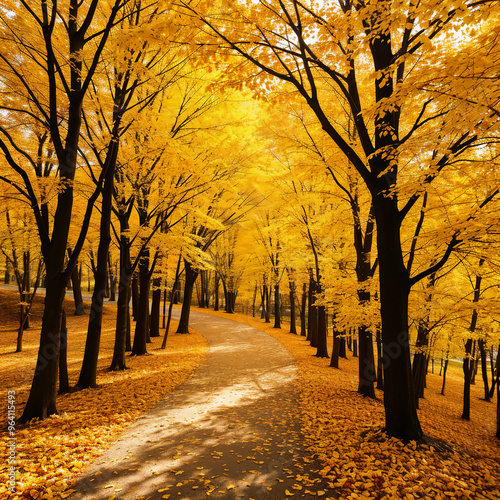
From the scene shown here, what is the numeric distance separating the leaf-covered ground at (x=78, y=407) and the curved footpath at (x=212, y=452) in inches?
11.5

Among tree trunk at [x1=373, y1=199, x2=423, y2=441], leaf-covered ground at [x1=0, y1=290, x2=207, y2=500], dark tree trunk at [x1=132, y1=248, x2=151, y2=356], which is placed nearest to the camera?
leaf-covered ground at [x1=0, y1=290, x2=207, y2=500]

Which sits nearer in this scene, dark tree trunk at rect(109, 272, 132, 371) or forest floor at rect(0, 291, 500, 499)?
forest floor at rect(0, 291, 500, 499)

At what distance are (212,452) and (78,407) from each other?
129 inches

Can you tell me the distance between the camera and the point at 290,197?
39.7ft

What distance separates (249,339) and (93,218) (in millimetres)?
10151

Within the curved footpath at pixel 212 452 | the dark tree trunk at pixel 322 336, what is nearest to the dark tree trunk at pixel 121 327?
the curved footpath at pixel 212 452

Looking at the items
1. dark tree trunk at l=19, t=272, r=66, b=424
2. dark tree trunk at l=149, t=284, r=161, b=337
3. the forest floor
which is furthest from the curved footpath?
dark tree trunk at l=149, t=284, r=161, b=337

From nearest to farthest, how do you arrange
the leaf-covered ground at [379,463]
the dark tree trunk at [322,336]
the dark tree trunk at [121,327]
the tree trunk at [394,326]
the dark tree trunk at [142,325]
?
the leaf-covered ground at [379,463] → the tree trunk at [394,326] → the dark tree trunk at [121,327] → the dark tree trunk at [142,325] → the dark tree trunk at [322,336]

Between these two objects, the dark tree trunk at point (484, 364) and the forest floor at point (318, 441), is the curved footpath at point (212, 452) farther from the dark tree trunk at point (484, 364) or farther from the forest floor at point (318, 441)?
the dark tree trunk at point (484, 364)

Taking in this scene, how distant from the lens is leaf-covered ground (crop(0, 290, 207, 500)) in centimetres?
335

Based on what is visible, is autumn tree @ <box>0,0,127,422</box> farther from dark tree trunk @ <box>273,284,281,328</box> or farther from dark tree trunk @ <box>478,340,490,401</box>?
dark tree trunk @ <box>273,284,281,328</box>

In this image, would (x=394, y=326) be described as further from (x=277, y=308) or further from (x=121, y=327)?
(x=277, y=308)

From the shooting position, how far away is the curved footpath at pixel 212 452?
10.7 ft

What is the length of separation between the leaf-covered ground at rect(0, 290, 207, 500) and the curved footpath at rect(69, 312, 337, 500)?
0.96ft
